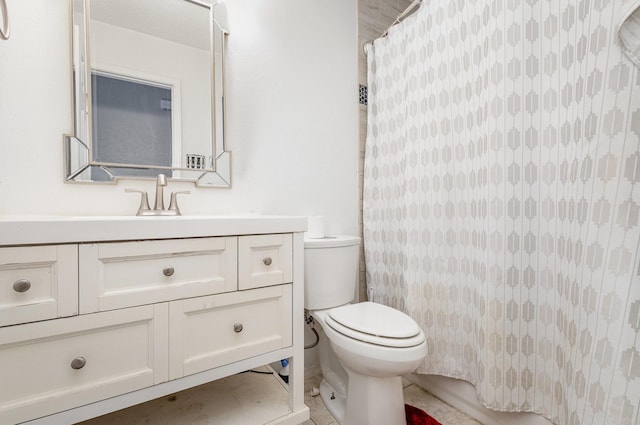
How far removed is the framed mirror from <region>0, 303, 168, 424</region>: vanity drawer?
62 centimetres

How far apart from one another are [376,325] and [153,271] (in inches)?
32.0

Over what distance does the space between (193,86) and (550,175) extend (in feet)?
4.87

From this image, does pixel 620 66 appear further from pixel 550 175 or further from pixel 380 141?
pixel 380 141

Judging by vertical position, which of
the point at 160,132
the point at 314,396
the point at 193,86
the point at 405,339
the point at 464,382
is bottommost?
the point at 314,396

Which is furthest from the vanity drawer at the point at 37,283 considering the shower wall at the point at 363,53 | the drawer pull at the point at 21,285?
the shower wall at the point at 363,53

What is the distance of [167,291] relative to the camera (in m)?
0.91

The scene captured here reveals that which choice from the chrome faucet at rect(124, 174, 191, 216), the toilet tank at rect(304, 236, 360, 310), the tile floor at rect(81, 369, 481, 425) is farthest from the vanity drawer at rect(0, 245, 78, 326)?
the toilet tank at rect(304, 236, 360, 310)

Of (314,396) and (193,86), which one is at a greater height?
(193,86)

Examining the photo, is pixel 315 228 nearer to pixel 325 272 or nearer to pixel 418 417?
pixel 325 272

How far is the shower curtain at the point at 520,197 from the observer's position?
0.88m

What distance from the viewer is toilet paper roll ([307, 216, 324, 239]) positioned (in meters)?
1.60

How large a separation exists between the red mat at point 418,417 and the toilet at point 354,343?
0.16 meters

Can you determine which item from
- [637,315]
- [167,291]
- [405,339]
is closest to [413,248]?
[405,339]

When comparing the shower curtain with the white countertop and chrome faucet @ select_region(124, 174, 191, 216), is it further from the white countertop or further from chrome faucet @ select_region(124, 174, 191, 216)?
chrome faucet @ select_region(124, 174, 191, 216)
